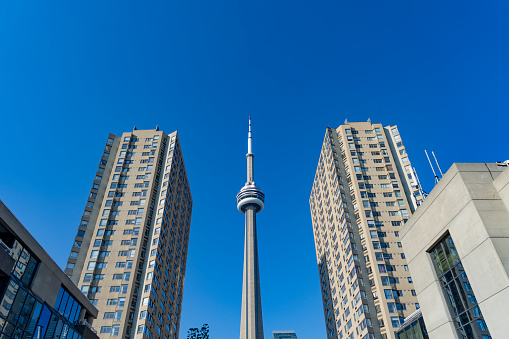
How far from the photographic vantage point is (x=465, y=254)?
23703mm

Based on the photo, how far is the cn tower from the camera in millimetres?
119938

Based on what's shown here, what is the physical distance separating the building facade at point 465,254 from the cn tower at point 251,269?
330ft

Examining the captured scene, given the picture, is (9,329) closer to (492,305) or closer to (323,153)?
(492,305)

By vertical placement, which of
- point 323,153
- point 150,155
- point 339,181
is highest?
point 323,153

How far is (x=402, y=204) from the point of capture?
80312 millimetres

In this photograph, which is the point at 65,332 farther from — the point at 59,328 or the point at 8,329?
the point at 8,329

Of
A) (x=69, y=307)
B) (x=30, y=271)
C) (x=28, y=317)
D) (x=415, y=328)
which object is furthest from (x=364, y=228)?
(x=28, y=317)

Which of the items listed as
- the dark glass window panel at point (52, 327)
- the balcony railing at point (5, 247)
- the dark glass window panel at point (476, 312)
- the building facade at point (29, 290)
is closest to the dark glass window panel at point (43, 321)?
the building facade at point (29, 290)

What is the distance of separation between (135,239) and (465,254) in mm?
61471

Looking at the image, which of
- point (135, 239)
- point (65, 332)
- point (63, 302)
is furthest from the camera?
point (135, 239)

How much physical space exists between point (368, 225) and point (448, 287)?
52.7 m

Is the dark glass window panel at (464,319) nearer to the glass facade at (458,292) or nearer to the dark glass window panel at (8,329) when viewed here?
the glass facade at (458,292)

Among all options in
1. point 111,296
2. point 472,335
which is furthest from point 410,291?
point 111,296

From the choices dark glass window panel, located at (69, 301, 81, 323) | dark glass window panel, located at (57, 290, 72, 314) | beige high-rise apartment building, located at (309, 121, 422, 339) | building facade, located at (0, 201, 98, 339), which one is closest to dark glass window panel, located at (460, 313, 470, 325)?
building facade, located at (0, 201, 98, 339)
